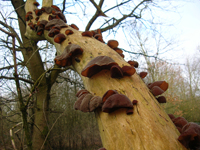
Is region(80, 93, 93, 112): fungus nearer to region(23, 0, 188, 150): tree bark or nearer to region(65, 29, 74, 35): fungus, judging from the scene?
region(23, 0, 188, 150): tree bark

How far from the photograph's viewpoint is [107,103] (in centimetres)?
91

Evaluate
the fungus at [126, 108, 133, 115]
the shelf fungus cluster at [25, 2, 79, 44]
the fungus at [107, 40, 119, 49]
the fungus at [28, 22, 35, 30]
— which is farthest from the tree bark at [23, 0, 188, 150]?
the fungus at [28, 22, 35, 30]

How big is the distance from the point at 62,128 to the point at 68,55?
7342 mm

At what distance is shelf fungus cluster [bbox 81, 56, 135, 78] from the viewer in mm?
1099

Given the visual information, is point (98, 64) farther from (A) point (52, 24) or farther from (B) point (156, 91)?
(A) point (52, 24)

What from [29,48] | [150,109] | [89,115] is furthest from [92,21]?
[89,115]

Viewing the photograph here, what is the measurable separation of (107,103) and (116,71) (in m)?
0.33

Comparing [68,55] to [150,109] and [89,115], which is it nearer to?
[150,109]

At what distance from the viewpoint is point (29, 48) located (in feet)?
14.1

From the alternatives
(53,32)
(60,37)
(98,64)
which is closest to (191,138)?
(98,64)


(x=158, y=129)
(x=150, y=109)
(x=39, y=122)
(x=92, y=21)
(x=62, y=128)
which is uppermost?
(x=92, y=21)

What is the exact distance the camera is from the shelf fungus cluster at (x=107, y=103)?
900 millimetres

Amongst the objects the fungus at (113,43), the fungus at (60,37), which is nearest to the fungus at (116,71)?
the fungus at (113,43)

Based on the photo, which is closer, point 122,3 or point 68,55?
point 68,55
